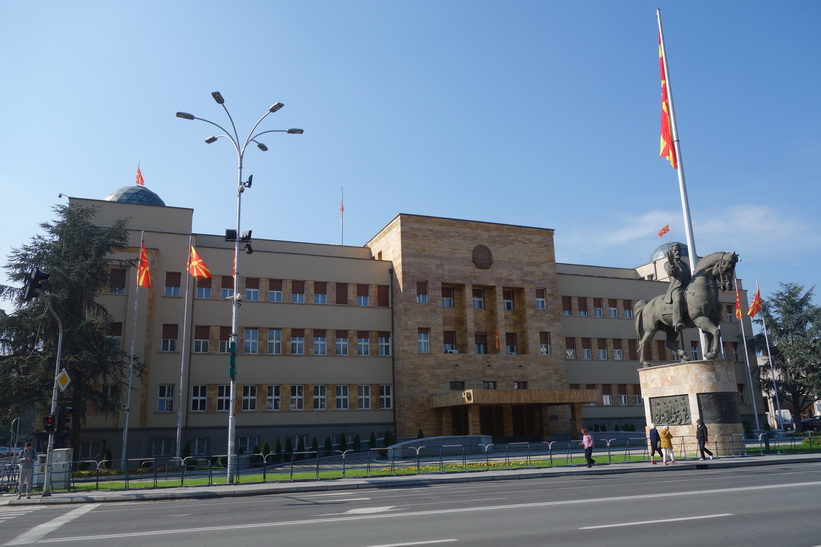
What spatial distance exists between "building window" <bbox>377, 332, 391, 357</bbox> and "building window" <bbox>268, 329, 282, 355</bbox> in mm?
6899

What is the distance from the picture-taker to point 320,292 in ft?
143

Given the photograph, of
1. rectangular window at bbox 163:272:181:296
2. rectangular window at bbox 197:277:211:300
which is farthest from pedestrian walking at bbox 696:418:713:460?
rectangular window at bbox 163:272:181:296

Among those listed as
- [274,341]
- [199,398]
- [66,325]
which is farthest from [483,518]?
[274,341]

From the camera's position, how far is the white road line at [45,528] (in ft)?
33.3

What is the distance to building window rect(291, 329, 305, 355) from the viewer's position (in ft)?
138

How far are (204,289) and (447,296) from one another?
16.9 metres

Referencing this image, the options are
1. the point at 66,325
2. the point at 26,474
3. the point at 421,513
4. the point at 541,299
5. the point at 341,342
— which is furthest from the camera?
the point at 541,299

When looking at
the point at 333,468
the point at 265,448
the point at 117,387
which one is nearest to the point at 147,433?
the point at 117,387

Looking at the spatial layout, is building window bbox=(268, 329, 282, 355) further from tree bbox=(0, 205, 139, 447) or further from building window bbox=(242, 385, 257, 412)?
tree bbox=(0, 205, 139, 447)

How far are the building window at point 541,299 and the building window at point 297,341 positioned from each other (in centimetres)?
1774

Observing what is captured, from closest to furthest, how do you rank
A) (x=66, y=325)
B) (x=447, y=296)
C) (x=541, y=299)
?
(x=66, y=325) < (x=447, y=296) < (x=541, y=299)

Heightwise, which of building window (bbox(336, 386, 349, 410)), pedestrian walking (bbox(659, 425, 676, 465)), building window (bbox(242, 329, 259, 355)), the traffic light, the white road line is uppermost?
building window (bbox(242, 329, 259, 355))

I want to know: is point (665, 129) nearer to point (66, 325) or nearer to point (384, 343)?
point (384, 343)

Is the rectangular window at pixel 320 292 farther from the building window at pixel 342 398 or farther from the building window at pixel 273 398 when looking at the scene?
the building window at pixel 273 398
